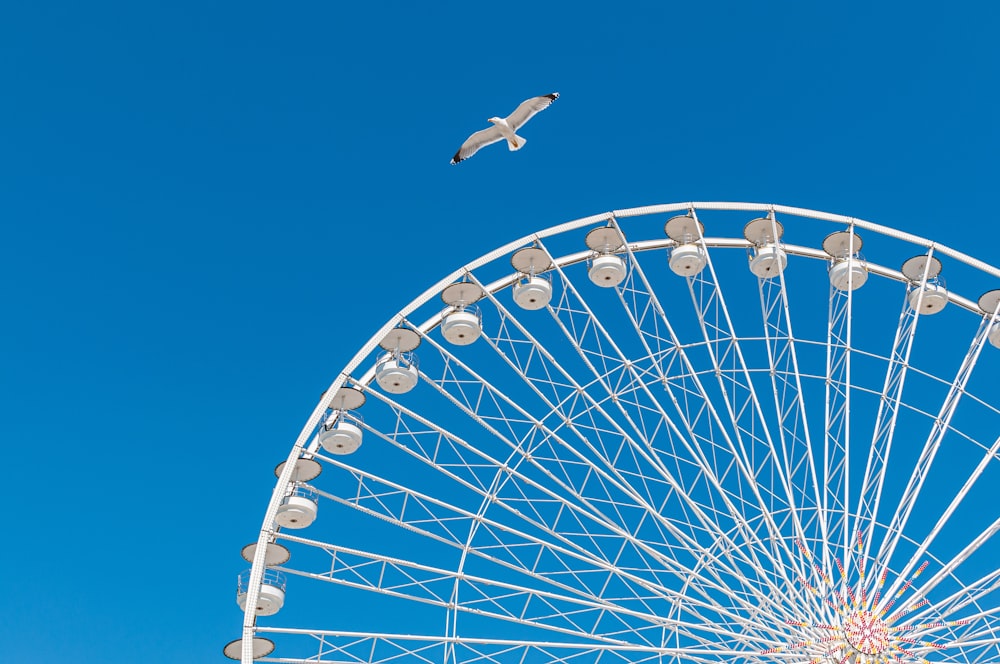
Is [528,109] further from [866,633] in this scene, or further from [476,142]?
[866,633]

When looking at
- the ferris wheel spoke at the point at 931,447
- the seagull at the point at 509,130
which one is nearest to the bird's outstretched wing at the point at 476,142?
the seagull at the point at 509,130

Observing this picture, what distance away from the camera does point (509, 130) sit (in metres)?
28.1

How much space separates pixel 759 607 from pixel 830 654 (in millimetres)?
1768

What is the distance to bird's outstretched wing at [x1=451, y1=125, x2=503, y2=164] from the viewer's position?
93.8 ft

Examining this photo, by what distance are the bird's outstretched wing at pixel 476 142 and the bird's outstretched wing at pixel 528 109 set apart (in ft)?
2.32

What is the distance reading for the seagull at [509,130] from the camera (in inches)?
1075

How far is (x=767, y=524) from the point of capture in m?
26.1

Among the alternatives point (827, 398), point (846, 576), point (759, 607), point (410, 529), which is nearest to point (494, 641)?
point (410, 529)

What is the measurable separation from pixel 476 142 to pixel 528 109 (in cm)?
182

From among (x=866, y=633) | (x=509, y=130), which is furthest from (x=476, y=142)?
(x=866, y=633)

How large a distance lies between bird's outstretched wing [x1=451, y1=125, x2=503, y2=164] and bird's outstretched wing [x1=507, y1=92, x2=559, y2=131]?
707mm

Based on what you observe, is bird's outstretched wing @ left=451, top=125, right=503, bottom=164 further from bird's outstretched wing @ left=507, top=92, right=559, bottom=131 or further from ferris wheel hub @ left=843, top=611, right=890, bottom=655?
ferris wheel hub @ left=843, top=611, right=890, bottom=655

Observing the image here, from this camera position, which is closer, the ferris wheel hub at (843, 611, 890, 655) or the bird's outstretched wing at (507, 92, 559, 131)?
the ferris wheel hub at (843, 611, 890, 655)

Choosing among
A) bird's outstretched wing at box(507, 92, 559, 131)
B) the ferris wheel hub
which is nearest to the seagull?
bird's outstretched wing at box(507, 92, 559, 131)
